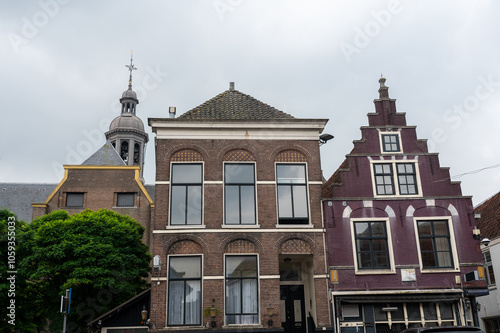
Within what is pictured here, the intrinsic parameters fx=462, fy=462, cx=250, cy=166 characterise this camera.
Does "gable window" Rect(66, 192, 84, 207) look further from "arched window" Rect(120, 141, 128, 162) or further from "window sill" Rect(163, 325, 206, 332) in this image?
"window sill" Rect(163, 325, 206, 332)

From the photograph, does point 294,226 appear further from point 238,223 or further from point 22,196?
point 22,196

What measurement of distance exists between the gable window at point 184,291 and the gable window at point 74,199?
20.7 m

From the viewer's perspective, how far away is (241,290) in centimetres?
1770

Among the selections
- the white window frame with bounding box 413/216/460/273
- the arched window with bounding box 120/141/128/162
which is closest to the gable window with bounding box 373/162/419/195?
the white window frame with bounding box 413/216/460/273

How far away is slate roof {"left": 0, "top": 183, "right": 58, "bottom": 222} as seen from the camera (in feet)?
130

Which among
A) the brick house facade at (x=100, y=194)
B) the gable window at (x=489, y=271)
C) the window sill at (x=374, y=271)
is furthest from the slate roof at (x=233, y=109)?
the brick house facade at (x=100, y=194)

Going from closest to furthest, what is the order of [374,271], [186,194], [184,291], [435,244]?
[184,291] < [374,271] < [435,244] < [186,194]

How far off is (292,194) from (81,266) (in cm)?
1109

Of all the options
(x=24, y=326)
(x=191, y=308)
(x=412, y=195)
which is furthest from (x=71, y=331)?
(x=412, y=195)

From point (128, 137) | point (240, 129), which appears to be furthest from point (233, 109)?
point (128, 137)

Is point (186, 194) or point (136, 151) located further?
point (136, 151)

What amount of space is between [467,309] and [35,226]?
21334mm

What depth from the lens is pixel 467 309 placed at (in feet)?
58.1

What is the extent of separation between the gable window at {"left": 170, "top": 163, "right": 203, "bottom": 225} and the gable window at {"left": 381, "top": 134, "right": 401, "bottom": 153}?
7855mm
